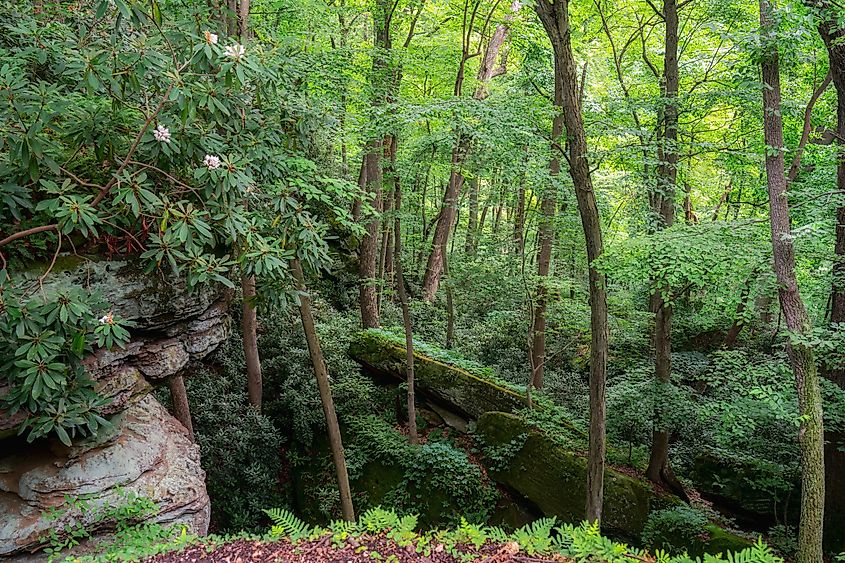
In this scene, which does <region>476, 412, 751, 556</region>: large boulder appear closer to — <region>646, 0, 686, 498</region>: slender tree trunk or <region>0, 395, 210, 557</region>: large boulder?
<region>646, 0, 686, 498</region>: slender tree trunk

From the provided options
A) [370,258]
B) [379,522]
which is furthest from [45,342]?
[370,258]

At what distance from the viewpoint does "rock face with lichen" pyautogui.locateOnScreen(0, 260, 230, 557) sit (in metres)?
4.10

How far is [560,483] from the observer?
22.4ft

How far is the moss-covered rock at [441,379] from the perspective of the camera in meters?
8.48

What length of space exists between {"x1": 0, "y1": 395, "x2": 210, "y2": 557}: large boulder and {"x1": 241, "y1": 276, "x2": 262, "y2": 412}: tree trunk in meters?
2.35

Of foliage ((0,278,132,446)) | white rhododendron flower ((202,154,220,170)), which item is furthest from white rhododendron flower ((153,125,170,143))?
foliage ((0,278,132,446))

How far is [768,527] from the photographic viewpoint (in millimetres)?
7023

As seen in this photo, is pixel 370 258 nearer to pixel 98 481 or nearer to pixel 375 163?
pixel 375 163

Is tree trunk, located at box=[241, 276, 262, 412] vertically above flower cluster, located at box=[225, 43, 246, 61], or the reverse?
flower cluster, located at box=[225, 43, 246, 61]

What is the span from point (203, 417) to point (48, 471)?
3.63m

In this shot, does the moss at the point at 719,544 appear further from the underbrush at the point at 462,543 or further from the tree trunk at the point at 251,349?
the tree trunk at the point at 251,349

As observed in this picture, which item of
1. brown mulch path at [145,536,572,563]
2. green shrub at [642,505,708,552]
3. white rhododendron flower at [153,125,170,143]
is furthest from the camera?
green shrub at [642,505,708,552]

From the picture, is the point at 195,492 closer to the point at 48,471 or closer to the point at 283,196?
the point at 48,471

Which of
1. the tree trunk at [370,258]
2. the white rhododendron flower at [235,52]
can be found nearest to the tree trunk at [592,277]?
the white rhododendron flower at [235,52]
